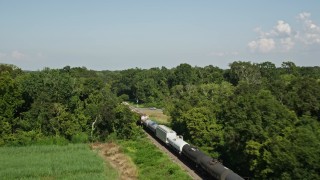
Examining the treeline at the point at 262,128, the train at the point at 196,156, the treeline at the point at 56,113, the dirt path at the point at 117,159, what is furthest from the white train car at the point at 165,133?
the dirt path at the point at 117,159

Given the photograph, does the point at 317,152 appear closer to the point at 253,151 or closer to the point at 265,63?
the point at 253,151

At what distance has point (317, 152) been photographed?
3033 cm

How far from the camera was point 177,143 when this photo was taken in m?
49.2

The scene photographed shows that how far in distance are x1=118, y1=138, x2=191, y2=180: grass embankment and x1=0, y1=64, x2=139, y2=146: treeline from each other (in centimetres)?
599

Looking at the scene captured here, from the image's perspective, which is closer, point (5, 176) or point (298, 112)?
point (5, 176)

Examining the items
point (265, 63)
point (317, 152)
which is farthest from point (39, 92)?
point (265, 63)

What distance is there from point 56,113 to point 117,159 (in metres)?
17.6

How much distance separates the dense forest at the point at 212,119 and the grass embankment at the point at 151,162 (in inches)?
218

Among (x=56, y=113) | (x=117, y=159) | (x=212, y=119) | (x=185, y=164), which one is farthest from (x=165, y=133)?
(x=56, y=113)

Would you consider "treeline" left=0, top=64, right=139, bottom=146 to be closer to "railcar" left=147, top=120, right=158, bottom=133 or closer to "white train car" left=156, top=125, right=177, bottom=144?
"railcar" left=147, top=120, right=158, bottom=133

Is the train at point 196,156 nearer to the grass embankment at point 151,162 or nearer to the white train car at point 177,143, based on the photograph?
the white train car at point 177,143

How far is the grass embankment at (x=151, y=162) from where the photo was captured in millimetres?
40469

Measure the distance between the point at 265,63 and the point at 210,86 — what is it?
1861 inches

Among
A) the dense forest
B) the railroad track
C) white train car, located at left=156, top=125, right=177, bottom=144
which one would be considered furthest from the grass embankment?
the dense forest
